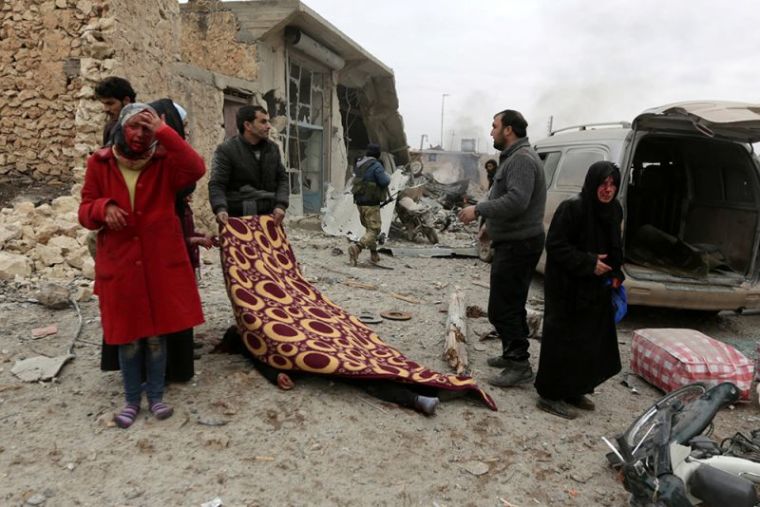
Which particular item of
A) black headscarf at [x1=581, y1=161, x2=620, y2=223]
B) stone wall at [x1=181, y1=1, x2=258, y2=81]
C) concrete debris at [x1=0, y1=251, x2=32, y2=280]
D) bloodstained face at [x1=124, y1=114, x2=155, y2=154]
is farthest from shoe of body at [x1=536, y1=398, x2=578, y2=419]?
stone wall at [x1=181, y1=1, x2=258, y2=81]

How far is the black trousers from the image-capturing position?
11.8ft

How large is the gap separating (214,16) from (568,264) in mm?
8711

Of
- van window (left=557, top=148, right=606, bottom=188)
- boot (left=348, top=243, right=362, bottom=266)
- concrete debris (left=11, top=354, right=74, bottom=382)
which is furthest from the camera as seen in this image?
boot (left=348, top=243, right=362, bottom=266)

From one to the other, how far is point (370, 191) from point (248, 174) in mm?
4004

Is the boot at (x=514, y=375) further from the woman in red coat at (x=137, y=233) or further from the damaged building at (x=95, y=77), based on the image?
the damaged building at (x=95, y=77)

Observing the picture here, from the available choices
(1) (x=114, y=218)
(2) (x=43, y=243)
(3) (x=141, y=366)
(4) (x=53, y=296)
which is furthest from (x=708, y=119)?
(2) (x=43, y=243)

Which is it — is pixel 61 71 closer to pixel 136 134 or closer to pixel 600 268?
pixel 136 134

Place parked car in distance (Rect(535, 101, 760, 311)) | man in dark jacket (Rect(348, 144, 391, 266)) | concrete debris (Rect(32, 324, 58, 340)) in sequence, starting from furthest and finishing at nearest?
man in dark jacket (Rect(348, 144, 391, 266)) < parked car in distance (Rect(535, 101, 760, 311)) < concrete debris (Rect(32, 324, 58, 340))

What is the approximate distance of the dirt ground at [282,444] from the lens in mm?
2357

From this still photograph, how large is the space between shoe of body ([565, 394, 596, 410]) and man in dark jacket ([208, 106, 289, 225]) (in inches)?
95.2

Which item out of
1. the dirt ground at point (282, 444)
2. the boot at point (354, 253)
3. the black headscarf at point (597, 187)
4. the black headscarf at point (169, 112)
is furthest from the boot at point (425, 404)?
the boot at point (354, 253)

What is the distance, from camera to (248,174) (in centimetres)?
380

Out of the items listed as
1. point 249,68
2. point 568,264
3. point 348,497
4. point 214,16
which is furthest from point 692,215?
point 214,16

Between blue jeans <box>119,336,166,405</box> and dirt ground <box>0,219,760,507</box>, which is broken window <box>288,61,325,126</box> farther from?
blue jeans <box>119,336,166,405</box>
